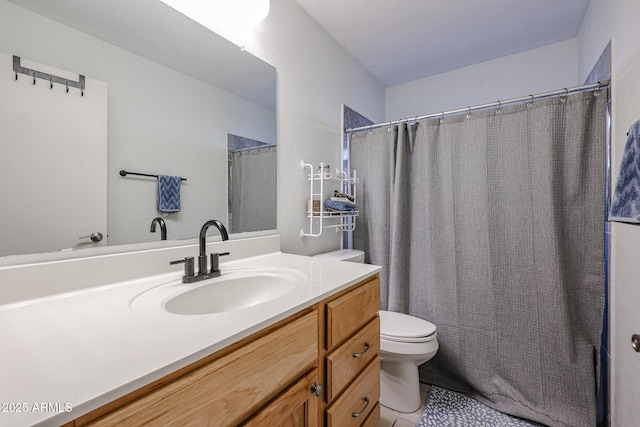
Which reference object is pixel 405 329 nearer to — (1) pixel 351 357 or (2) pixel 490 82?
(1) pixel 351 357

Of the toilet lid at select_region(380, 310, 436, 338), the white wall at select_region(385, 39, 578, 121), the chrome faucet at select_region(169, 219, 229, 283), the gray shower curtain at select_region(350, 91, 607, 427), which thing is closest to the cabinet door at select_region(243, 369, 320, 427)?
the chrome faucet at select_region(169, 219, 229, 283)

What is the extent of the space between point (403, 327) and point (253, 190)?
111cm

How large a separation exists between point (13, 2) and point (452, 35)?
2.23 m

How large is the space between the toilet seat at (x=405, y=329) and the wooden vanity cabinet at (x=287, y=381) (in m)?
0.39

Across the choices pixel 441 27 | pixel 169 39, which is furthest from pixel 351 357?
pixel 441 27

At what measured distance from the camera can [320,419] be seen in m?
0.84

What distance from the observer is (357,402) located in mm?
1016

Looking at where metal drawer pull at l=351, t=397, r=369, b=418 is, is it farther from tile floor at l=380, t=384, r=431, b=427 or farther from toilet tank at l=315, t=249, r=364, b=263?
toilet tank at l=315, t=249, r=364, b=263

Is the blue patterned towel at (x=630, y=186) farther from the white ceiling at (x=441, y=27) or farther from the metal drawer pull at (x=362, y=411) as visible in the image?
the white ceiling at (x=441, y=27)

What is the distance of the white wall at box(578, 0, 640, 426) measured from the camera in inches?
42.2

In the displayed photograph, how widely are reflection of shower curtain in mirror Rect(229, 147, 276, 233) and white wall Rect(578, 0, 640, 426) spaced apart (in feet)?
4.96

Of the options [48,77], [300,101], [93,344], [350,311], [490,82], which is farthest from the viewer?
[490,82]

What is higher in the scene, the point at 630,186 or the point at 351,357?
the point at 630,186

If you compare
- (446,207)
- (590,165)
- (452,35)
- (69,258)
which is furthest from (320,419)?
(452,35)
